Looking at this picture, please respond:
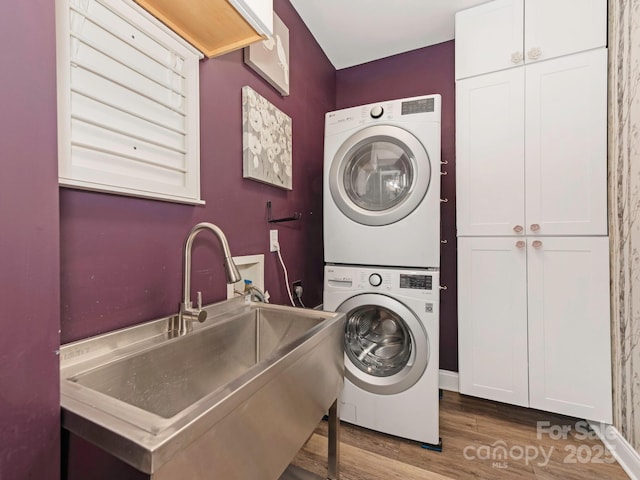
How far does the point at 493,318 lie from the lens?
5.61 ft

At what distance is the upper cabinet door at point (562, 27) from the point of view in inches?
58.9

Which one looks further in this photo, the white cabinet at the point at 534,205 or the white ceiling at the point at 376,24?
the white ceiling at the point at 376,24

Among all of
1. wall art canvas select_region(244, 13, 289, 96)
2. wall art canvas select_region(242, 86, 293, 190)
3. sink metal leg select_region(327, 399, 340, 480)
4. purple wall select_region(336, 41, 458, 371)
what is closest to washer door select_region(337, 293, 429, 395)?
sink metal leg select_region(327, 399, 340, 480)

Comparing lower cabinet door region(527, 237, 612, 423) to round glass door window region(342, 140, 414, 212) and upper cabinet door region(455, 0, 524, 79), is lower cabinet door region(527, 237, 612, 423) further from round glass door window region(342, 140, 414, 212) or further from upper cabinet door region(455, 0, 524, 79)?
upper cabinet door region(455, 0, 524, 79)

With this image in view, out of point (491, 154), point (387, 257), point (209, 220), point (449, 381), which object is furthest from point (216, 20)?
point (449, 381)

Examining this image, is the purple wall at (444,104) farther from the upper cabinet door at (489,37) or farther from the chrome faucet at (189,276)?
the chrome faucet at (189,276)

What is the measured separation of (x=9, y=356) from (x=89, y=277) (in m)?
0.35

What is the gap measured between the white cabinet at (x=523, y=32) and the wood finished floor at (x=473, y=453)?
7.00 feet

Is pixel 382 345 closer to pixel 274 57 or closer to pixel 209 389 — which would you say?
pixel 209 389

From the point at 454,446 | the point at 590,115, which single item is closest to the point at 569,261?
the point at 590,115

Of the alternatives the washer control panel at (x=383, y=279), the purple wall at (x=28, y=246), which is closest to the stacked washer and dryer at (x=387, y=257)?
the washer control panel at (x=383, y=279)

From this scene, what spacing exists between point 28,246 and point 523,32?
2.39 meters

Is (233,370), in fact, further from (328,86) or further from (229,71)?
(328,86)

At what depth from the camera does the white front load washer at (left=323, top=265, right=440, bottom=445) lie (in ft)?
4.78
